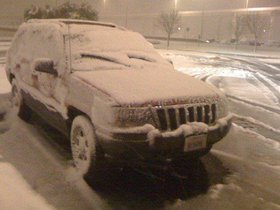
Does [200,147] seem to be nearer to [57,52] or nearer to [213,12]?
[57,52]

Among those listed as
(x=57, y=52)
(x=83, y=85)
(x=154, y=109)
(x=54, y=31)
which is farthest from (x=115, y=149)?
(x=54, y=31)

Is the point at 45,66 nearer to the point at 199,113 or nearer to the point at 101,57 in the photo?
the point at 101,57

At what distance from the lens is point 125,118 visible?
4.05 meters

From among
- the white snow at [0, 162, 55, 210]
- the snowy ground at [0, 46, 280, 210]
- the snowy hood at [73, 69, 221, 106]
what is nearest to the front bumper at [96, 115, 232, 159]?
the snowy hood at [73, 69, 221, 106]

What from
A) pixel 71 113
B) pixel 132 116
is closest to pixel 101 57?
pixel 71 113

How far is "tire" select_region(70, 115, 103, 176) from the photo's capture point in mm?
4316

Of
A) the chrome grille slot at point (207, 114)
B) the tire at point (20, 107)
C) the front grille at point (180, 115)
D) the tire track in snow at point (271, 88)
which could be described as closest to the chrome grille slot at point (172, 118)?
the front grille at point (180, 115)

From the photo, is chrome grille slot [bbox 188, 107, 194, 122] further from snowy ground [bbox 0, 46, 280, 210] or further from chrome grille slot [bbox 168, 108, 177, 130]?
snowy ground [bbox 0, 46, 280, 210]

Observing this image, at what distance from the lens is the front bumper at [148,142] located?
4.03 m

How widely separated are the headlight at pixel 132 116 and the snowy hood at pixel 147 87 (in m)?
0.06

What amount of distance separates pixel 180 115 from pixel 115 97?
0.76 meters

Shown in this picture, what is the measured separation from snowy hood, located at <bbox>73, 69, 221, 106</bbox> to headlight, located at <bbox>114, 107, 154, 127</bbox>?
0.06 meters

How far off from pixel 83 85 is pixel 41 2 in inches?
2139

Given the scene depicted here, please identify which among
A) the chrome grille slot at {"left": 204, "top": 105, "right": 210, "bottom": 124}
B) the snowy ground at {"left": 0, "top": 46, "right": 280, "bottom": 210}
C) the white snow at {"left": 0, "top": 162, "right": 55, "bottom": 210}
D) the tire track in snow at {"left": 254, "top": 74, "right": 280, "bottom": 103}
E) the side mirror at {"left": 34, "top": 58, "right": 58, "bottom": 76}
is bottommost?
the tire track in snow at {"left": 254, "top": 74, "right": 280, "bottom": 103}
